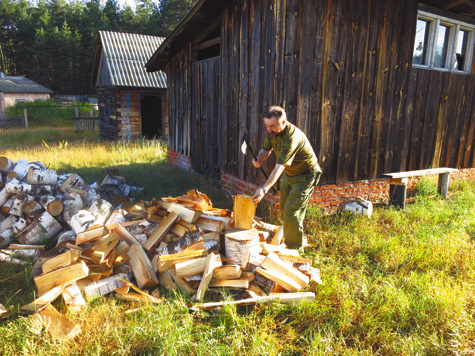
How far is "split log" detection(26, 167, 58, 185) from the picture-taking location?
5.34 meters

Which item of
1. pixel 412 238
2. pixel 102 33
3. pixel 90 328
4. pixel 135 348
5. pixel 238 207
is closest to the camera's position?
pixel 135 348

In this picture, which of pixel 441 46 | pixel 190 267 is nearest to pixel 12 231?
pixel 190 267

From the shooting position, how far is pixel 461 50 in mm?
6836

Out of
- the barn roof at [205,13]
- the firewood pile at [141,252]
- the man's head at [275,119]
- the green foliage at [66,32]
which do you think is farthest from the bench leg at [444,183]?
the green foliage at [66,32]

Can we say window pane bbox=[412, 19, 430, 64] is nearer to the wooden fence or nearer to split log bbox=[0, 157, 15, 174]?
split log bbox=[0, 157, 15, 174]

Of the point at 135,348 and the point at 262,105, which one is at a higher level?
the point at 262,105

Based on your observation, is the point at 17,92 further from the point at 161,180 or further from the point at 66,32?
the point at 161,180

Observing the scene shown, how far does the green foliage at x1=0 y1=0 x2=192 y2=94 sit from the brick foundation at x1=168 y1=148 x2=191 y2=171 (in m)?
33.8

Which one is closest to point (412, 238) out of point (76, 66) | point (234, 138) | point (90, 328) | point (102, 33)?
point (234, 138)

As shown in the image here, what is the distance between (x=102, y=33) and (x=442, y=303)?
17.9 metres

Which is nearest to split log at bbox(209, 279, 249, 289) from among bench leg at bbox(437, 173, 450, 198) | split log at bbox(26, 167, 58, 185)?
split log at bbox(26, 167, 58, 185)

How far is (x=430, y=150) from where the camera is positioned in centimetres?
663

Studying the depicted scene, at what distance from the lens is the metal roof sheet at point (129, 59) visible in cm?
1470

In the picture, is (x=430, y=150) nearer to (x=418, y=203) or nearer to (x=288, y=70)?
(x=418, y=203)
